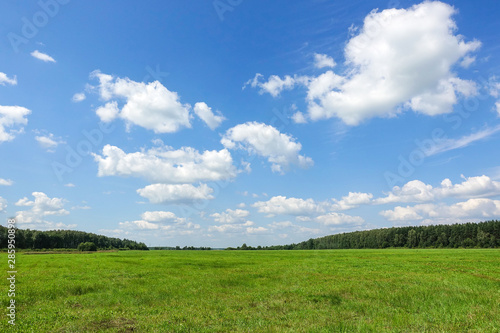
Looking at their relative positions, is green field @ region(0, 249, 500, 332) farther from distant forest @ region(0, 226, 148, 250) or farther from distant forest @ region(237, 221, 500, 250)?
distant forest @ region(237, 221, 500, 250)

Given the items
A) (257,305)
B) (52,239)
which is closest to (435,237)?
(257,305)

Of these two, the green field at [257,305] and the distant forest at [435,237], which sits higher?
the green field at [257,305]

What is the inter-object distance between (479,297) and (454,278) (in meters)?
8.31

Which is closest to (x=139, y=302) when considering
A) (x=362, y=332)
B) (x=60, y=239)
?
(x=362, y=332)

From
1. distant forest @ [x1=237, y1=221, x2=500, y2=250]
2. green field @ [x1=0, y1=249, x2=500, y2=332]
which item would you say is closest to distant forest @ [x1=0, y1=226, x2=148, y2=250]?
distant forest @ [x1=237, y1=221, x2=500, y2=250]

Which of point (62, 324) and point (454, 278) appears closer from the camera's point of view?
point (62, 324)

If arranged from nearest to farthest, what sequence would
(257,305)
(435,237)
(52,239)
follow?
(257,305) → (52,239) → (435,237)

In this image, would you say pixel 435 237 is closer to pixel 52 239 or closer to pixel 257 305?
pixel 257 305

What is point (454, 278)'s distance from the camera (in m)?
24.7

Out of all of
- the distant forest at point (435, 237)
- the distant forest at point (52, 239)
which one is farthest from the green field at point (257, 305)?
the distant forest at point (435, 237)

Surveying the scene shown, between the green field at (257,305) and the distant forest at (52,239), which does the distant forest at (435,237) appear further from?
the green field at (257,305)

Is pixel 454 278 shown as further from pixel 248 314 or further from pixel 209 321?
pixel 209 321

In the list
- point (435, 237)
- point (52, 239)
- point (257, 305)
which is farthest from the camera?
point (435, 237)

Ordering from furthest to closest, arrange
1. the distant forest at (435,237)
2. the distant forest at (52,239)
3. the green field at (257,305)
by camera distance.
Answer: the distant forest at (435,237) → the distant forest at (52,239) → the green field at (257,305)
